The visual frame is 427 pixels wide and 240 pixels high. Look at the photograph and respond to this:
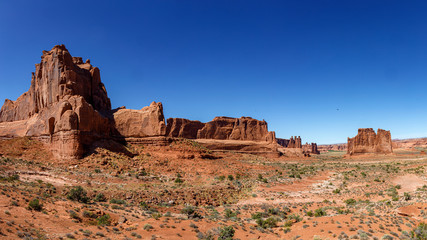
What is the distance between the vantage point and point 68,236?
10031 mm

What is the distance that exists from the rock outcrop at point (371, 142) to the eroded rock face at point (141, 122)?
68.0 metres

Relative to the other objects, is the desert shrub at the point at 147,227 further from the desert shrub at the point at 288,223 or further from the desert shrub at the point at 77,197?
the desert shrub at the point at 288,223

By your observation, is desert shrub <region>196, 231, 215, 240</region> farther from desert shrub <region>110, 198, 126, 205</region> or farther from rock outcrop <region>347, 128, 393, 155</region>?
rock outcrop <region>347, 128, 393, 155</region>

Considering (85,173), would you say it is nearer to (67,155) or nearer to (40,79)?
(67,155)

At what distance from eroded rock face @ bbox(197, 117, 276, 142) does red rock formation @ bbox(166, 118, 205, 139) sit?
7.93ft

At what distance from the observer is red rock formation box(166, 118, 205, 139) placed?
273 ft

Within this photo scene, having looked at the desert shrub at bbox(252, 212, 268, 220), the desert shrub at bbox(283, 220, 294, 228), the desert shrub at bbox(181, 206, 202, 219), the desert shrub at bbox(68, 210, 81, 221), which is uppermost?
the desert shrub at bbox(68, 210, 81, 221)

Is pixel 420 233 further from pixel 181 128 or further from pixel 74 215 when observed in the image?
pixel 181 128

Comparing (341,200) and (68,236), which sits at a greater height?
(68,236)

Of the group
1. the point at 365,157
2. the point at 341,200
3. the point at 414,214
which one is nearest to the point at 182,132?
the point at 365,157

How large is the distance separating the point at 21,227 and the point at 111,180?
1514 cm

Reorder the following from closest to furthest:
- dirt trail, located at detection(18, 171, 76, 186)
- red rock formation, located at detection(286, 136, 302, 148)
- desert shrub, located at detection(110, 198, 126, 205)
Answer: desert shrub, located at detection(110, 198, 126, 205)
dirt trail, located at detection(18, 171, 76, 186)
red rock formation, located at detection(286, 136, 302, 148)

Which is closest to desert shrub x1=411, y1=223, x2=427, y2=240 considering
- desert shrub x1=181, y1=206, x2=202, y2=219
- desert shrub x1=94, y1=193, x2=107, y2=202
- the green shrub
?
the green shrub

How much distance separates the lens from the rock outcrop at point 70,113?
98.6 feet
